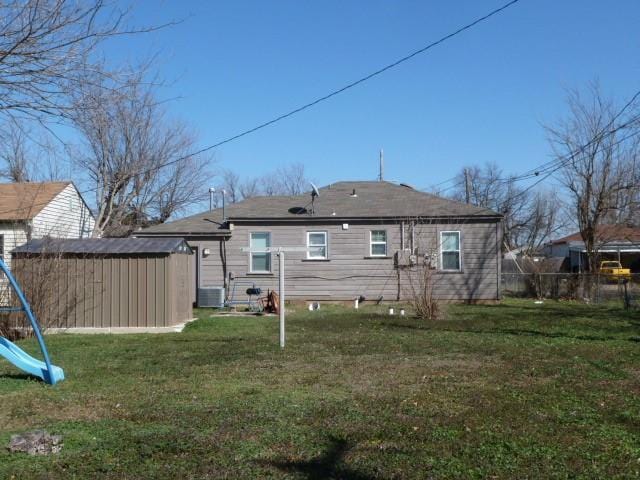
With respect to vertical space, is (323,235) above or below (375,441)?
above

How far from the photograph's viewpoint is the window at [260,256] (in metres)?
21.6

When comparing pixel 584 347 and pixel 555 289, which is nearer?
pixel 584 347

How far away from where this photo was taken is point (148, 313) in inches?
567

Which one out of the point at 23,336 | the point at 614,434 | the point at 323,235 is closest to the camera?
the point at 614,434

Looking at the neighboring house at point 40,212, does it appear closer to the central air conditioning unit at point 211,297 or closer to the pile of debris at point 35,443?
the central air conditioning unit at point 211,297

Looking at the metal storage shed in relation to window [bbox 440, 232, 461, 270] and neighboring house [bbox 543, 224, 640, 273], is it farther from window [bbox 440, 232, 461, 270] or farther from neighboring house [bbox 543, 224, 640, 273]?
neighboring house [bbox 543, 224, 640, 273]

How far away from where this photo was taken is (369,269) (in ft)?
70.3

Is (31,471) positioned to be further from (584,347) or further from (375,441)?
(584,347)

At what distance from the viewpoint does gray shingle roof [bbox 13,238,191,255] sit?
1419 cm

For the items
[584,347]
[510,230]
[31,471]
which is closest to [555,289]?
[584,347]

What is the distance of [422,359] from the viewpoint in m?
10.1

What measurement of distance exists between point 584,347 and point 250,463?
802cm

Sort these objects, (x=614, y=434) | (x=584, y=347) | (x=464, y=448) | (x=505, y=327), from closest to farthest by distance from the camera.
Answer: (x=464, y=448) < (x=614, y=434) < (x=584, y=347) < (x=505, y=327)

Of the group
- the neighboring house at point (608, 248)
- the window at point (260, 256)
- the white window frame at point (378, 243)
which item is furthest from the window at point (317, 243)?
the neighboring house at point (608, 248)
